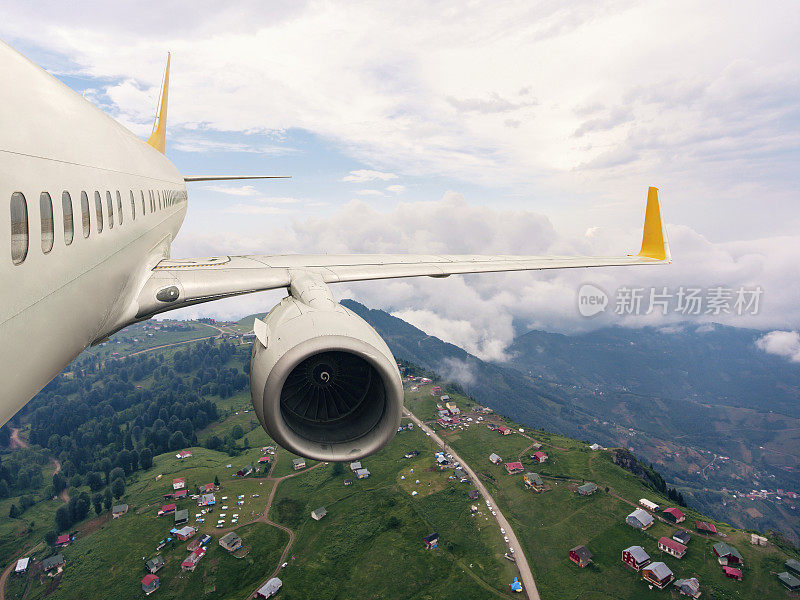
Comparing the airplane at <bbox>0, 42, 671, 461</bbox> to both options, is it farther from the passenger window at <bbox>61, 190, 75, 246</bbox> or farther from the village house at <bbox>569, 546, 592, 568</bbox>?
the village house at <bbox>569, 546, 592, 568</bbox>

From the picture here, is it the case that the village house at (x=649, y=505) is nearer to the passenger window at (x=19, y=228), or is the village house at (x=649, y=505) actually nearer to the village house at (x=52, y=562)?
the passenger window at (x=19, y=228)

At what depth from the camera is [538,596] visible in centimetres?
4462

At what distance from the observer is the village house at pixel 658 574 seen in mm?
47312

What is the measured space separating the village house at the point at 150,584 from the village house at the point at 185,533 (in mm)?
7150

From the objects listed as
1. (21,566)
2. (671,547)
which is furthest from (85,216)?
(21,566)

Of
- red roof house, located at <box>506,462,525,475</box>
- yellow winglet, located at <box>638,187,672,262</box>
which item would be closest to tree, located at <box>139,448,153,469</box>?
red roof house, located at <box>506,462,525,475</box>

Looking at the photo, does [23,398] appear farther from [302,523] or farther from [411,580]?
[302,523]

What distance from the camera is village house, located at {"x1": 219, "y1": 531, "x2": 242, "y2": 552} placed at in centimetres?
5479

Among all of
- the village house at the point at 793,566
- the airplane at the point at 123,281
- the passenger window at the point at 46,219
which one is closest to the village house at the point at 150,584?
the airplane at the point at 123,281

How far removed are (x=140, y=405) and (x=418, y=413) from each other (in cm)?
10955

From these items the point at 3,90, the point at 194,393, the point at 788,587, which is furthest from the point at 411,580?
the point at 194,393

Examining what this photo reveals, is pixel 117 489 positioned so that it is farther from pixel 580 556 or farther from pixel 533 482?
pixel 580 556

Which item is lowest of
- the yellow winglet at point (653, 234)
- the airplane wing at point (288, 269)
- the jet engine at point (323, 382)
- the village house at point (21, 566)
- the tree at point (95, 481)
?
the tree at point (95, 481)

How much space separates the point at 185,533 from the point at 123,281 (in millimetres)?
67959
